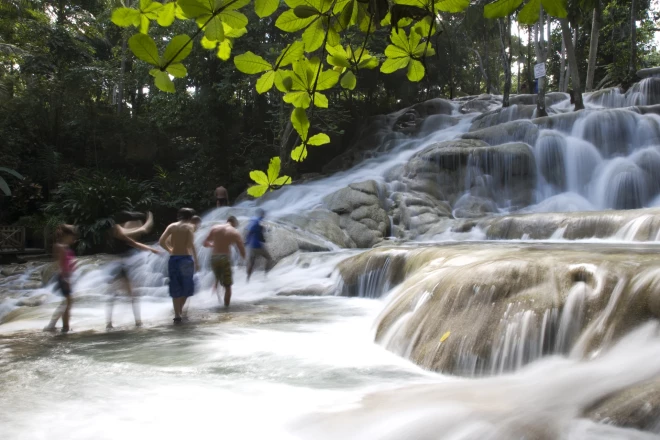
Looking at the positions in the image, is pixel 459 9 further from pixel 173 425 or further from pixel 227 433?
pixel 173 425

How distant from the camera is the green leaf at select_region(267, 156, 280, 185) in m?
1.32

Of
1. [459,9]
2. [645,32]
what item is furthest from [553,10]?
[645,32]

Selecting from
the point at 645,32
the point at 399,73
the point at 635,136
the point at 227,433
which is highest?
the point at 645,32

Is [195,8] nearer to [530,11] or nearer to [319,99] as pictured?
[319,99]

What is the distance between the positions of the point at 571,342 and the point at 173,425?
3050 millimetres

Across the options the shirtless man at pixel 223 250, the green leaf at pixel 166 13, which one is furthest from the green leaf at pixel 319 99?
the shirtless man at pixel 223 250

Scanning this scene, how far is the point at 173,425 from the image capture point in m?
3.83

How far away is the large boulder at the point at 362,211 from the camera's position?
15.0 metres

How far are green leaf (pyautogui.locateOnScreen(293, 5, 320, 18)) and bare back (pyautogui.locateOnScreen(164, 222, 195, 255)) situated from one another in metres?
6.93

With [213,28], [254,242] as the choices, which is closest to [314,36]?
[213,28]

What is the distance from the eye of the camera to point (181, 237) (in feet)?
25.7

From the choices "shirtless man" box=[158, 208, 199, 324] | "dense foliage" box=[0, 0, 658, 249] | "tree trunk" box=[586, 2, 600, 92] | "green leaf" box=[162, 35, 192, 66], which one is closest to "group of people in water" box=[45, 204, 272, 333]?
"shirtless man" box=[158, 208, 199, 324]

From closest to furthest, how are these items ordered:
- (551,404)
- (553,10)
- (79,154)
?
1. (553,10)
2. (551,404)
3. (79,154)

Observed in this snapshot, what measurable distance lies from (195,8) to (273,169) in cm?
42
